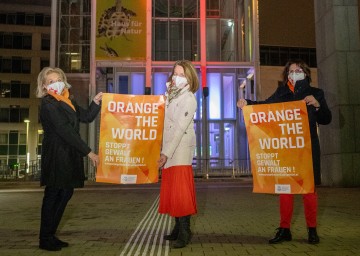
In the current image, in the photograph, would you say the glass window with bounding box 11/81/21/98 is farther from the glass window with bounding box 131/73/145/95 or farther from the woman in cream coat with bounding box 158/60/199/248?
the woman in cream coat with bounding box 158/60/199/248

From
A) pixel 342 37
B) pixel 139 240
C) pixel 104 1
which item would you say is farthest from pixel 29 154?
pixel 139 240

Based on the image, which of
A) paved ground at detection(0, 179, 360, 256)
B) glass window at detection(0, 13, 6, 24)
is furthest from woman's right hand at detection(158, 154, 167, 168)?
glass window at detection(0, 13, 6, 24)

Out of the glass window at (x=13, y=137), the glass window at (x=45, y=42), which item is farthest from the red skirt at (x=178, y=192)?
the glass window at (x=45, y=42)

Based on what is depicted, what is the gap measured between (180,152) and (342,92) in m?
12.2

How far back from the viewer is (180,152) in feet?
17.3

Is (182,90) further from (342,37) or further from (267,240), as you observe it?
(342,37)

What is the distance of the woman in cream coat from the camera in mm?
5164

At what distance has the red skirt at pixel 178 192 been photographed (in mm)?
5133

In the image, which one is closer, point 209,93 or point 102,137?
point 102,137

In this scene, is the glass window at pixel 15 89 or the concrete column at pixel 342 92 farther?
the glass window at pixel 15 89

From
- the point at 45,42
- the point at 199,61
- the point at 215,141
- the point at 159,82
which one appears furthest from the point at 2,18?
the point at 215,141

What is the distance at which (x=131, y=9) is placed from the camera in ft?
89.0

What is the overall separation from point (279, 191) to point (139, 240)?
6.00 feet

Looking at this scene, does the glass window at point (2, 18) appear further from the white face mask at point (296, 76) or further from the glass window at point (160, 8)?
the white face mask at point (296, 76)
